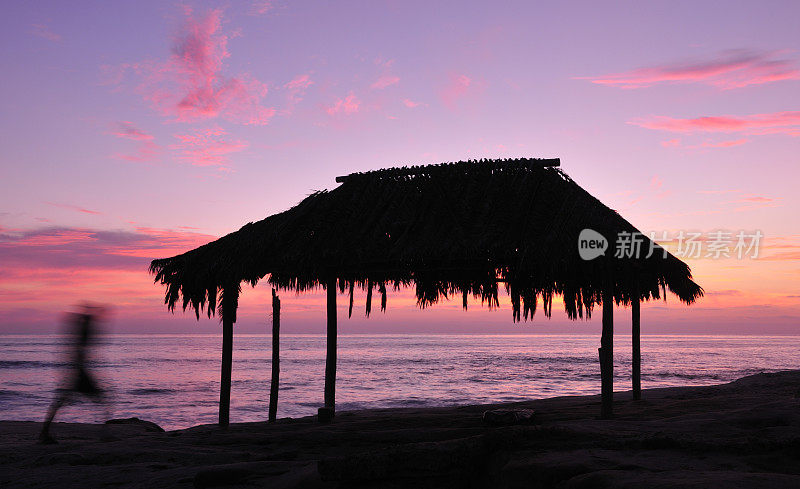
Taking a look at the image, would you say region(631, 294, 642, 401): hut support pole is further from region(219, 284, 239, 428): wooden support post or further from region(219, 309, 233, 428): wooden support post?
region(219, 309, 233, 428): wooden support post

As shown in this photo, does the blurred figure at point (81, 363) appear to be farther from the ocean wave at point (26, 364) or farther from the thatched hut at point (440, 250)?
the ocean wave at point (26, 364)

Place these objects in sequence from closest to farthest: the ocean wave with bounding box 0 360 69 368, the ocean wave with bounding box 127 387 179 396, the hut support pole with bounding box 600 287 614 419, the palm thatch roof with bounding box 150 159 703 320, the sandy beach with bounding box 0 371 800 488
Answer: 1. the sandy beach with bounding box 0 371 800 488
2. the palm thatch roof with bounding box 150 159 703 320
3. the hut support pole with bounding box 600 287 614 419
4. the ocean wave with bounding box 127 387 179 396
5. the ocean wave with bounding box 0 360 69 368

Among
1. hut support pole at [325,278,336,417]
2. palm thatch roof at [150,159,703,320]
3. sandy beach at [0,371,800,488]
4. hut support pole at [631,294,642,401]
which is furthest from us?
hut support pole at [631,294,642,401]

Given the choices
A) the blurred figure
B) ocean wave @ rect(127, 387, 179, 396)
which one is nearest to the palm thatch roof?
the blurred figure

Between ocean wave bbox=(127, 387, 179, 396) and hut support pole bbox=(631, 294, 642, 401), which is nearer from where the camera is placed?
hut support pole bbox=(631, 294, 642, 401)

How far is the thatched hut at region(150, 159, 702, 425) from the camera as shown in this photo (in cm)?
929

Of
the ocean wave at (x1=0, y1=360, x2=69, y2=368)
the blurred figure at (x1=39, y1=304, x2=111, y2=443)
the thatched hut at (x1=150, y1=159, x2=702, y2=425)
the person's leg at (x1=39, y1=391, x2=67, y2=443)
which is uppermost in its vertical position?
the thatched hut at (x1=150, y1=159, x2=702, y2=425)

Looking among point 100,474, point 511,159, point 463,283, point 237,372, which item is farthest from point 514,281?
point 237,372

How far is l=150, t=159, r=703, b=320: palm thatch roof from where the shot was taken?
365 inches

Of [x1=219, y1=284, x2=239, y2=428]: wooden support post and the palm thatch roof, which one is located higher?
the palm thatch roof

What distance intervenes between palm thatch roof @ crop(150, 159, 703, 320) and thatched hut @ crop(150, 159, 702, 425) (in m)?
0.02

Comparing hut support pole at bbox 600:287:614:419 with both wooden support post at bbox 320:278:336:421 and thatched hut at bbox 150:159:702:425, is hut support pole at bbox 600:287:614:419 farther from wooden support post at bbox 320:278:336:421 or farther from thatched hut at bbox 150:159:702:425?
wooden support post at bbox 320:278:336:421

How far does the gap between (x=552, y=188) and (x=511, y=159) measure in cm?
114

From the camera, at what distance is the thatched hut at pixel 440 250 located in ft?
30.5
